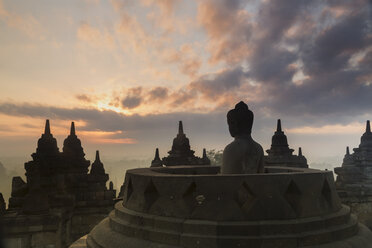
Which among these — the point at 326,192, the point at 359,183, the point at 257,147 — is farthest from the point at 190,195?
the point at 359,183

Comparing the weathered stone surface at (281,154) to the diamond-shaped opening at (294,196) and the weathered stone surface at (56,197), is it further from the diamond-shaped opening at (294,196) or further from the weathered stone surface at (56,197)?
the diamond-shaped opening at (294,196)

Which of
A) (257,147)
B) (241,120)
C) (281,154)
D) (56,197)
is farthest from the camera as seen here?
(281,154)

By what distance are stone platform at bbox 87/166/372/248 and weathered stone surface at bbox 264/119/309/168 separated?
12.3 m

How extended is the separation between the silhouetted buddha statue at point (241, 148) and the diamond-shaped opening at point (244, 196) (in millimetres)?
939

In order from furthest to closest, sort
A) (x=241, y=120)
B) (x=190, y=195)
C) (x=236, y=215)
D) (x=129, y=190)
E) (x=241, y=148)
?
1. (x=241, y=120)
2. (x=241, y=148)
3. (x=129, y=190)
4. (x=190, y=195)
5. (x=236, y=215)

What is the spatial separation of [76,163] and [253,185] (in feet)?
44.4

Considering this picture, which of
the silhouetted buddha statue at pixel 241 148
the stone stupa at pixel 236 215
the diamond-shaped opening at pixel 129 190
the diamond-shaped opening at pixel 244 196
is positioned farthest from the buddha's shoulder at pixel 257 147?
the diamond-shaped opening at pixel 129 190

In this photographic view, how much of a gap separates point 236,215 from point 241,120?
7.17 ft

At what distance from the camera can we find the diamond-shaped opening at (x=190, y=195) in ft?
13.4

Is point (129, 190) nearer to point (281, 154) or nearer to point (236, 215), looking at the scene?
point (236, 215)

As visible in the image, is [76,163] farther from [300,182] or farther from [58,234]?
[300,182]

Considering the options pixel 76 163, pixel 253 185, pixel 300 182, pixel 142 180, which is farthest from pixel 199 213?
pixel 76 163

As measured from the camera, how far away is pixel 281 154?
17031mm

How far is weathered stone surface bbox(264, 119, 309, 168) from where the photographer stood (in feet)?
54.4
